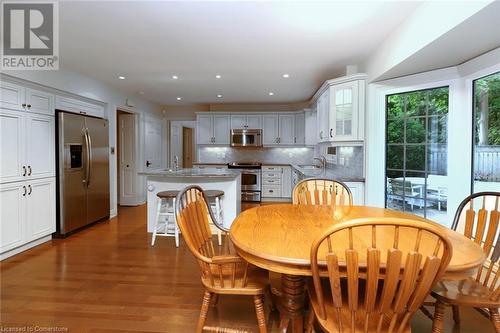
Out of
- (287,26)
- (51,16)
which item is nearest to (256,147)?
(287,26)

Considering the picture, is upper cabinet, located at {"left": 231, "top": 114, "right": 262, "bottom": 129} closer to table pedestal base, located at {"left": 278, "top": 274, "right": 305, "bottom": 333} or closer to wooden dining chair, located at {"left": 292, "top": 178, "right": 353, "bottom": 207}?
wooden dining chair, located at {"left": 292, "top": 178, "right": 353, "bottom": 207}

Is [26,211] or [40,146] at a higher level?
[40,146]

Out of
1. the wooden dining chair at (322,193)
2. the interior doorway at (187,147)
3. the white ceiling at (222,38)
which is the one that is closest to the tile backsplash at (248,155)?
the interior doorway at (187,147)

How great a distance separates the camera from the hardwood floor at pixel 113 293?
2.00 metres

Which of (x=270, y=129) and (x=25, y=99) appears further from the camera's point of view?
(x=270, y=129)

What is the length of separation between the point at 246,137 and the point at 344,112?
11.2 feet

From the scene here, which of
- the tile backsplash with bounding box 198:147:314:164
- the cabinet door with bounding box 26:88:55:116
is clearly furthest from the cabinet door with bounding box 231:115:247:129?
the cabinet door with bounding box 26:88:55:116

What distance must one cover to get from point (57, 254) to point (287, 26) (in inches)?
135

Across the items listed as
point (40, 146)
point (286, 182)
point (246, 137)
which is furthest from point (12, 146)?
point (286, 182)

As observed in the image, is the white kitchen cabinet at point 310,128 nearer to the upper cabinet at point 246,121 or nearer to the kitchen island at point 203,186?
the upper cabinet at point 246,121

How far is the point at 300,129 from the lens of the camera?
6785 millimetres

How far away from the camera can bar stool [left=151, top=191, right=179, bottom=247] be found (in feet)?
11.8

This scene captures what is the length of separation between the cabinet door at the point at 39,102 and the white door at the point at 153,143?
264 cm

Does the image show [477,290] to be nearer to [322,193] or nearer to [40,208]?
[322,193]
